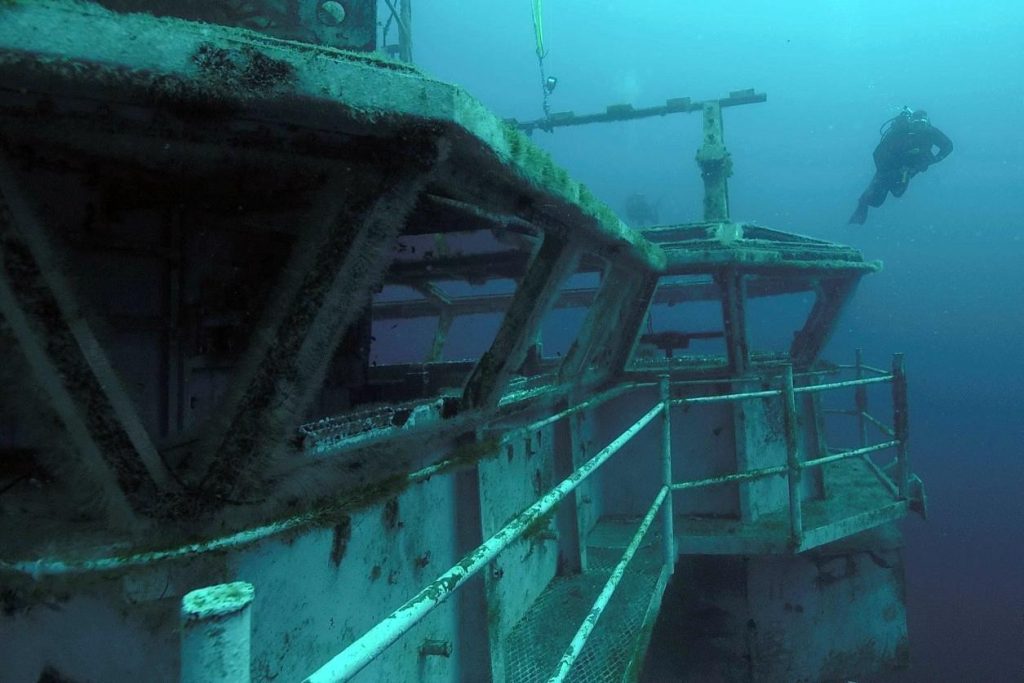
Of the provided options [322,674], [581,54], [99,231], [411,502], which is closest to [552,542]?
[411,502]

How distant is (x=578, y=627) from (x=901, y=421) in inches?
183

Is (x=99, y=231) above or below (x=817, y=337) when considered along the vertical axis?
above

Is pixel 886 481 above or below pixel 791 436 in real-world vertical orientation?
below

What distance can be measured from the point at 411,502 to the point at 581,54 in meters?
125

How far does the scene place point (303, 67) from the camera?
1.74 m

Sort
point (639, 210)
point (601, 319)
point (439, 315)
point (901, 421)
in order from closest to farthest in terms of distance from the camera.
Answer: point (601, 319) < point (901, 421) < point (439, 315) < point (639, 210)

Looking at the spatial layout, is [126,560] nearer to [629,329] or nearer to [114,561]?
[114,561]

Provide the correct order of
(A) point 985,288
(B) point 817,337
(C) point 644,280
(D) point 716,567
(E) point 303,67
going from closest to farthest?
1. (E) point 303,67
2. (C) point 644,280
3. (D) point 716,567
4. (B) point 817,337
5. (A) point 985,288

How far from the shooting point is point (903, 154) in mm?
12422

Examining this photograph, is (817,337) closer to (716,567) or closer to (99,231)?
(716,567)

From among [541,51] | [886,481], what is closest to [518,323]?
[886,481]

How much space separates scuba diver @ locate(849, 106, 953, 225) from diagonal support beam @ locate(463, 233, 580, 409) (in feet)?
38.2

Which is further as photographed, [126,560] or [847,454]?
[847,454]

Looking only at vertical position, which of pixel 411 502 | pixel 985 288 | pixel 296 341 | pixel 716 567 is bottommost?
pixel 716 567
